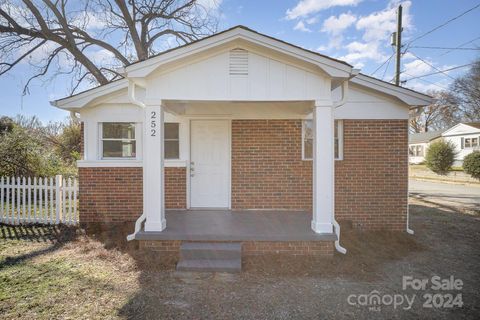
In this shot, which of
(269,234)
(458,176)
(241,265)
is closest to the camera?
(241,265)

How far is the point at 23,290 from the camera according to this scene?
3.78 meters

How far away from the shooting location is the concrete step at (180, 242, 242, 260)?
182 inches

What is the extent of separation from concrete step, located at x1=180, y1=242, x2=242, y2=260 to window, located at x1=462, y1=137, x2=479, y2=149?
112ft

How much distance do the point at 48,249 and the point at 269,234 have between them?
4313 mm

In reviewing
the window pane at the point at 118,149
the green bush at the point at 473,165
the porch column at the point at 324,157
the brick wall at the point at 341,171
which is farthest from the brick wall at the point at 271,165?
the green bush at the point at 473,165

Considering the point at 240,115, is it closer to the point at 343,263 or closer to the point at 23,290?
the point at 343,263

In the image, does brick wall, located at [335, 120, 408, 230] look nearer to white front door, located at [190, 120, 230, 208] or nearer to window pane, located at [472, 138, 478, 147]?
white front door, located at [190, 120, 230, 208]

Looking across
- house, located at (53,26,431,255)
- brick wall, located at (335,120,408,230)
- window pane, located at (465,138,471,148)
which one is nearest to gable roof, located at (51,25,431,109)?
house, located at (53,26,431,255)

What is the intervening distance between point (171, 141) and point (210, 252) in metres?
3.32

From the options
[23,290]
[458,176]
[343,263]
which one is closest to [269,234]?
[343,263]

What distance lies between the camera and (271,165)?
6.74 metres

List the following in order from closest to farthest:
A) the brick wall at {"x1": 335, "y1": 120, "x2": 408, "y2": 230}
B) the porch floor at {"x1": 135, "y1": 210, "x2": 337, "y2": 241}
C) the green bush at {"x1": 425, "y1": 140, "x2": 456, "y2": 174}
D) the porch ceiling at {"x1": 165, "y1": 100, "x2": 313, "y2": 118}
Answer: the porch floor at {"x1": 135, "y1": 210, "x2": 337, "y2": 241} < the porch ceiling at {"x1": 165, "y1": 100, "x2": 313, "y2": 118} < the brick wall at {"x1": 335, "y1": 120, "x2": 408, "y2": 230} < the green bush at {"x1": 425, "y1": 140, "x2": 456, "y2": 174}

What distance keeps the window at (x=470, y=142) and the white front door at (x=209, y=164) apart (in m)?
32.7

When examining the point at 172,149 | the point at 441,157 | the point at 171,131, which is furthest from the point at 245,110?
the point at 441,157
